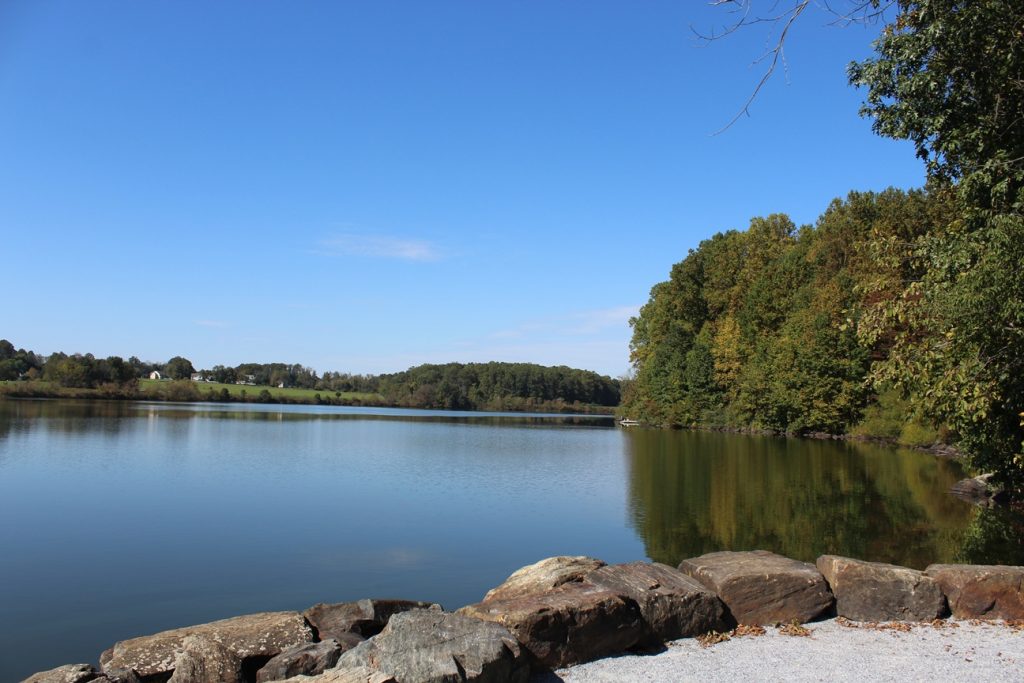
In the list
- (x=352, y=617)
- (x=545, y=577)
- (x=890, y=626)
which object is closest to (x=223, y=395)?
(x=352, y=617)

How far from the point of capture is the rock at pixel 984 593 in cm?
912

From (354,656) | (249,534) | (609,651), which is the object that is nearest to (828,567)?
(609,651)

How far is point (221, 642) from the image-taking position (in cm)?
801

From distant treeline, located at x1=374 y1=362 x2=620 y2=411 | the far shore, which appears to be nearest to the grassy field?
the far shore

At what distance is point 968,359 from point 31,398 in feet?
318

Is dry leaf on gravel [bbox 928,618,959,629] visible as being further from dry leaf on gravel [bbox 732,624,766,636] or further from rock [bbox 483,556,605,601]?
rock [bbox 483,556,605,601]

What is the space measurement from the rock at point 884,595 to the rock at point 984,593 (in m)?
0.19

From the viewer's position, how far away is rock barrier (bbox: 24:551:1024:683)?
6.59m

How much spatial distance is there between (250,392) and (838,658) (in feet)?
387

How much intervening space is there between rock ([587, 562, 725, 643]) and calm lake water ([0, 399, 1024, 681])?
11.6 feet

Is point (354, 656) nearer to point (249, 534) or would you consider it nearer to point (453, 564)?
point (453, 564)

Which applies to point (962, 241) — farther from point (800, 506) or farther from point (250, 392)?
point (250, 392)

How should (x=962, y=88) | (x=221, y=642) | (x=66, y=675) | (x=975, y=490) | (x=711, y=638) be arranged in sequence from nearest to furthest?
(x=66, y=675) → (x=221, y=642) → (x=711, y=638) → (x=962, y=88) → (x=975, y=490)

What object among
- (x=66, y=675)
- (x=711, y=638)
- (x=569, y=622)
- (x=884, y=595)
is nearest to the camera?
(x=66, y=675)
